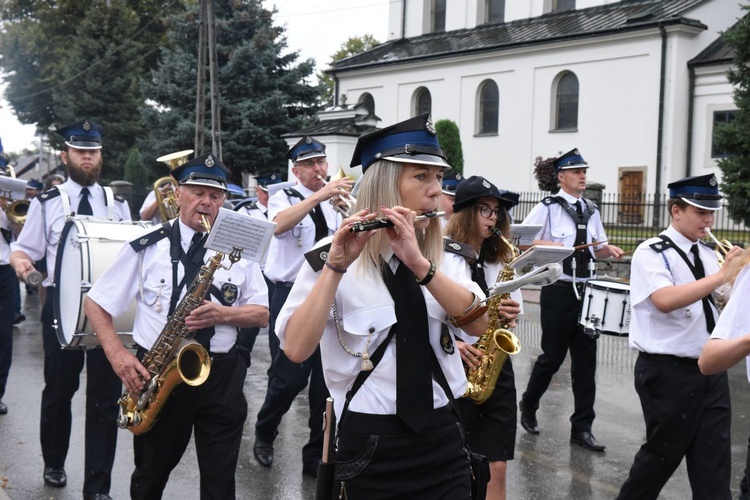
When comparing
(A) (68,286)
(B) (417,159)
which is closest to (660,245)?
(B) (417,159)

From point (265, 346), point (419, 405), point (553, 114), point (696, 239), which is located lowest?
point (265, 346)

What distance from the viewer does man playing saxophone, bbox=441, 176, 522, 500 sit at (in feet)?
17.0

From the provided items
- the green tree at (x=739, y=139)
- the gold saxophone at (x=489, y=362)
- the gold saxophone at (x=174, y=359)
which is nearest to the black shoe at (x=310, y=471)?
the gold saxophone at (x=489, y=362)

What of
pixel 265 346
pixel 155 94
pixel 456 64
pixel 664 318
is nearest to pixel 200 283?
pixel 664 318

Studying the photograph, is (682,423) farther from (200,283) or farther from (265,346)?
(265,346)

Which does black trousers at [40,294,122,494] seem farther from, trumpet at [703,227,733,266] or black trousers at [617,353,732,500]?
trumpet at [703,227,733,266]

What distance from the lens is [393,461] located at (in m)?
3.20

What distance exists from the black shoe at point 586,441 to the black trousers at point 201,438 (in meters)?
3.67

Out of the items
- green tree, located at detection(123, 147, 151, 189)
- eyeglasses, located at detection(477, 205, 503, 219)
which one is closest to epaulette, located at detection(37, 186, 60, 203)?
eyeglasses, located at detection(477, 205, 503, 219)

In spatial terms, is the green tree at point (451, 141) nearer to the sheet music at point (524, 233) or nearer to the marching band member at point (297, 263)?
the marching band member at point (297, 263)

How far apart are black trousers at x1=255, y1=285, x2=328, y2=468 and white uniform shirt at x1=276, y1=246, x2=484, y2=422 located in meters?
3.36

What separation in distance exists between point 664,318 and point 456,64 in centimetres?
3197

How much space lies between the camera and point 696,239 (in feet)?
17.3

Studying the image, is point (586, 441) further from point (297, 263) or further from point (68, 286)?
point (68, 286)
